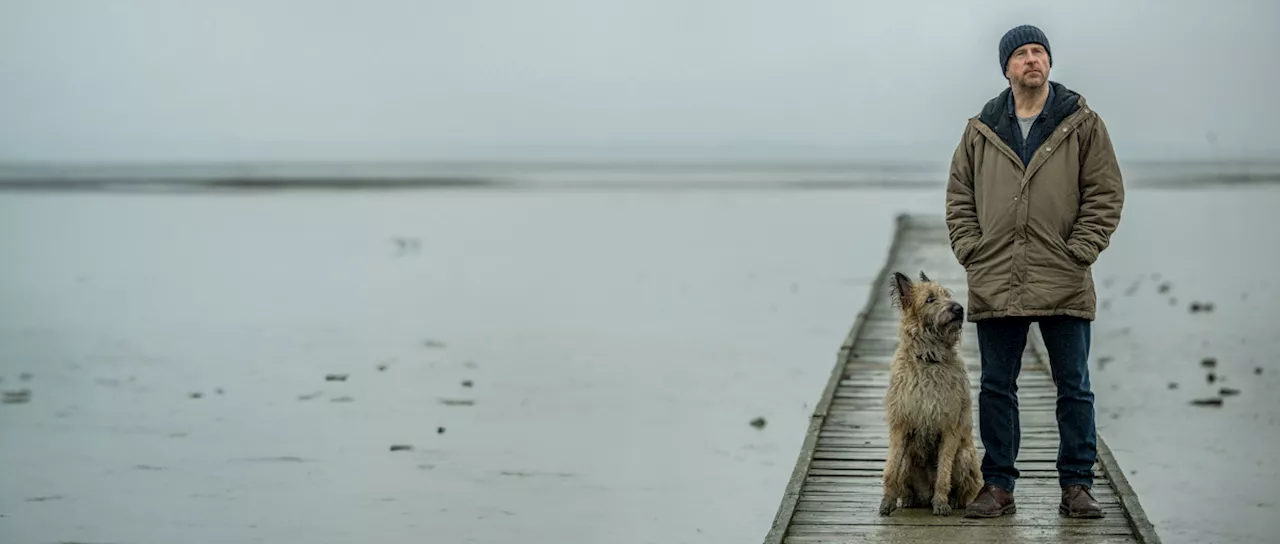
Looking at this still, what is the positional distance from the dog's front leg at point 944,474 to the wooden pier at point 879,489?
46 millimetres

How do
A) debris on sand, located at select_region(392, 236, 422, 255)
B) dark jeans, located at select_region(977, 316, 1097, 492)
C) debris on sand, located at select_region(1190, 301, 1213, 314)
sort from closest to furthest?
dark jeans, located at select_region(977, 316, 1097, 492), debris on sand, located at select_region(1190, 301, 1213, 314), debris on sand, located at select_region(392, 236, 422, 255)

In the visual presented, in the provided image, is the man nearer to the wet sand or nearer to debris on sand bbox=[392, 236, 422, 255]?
the wet sand

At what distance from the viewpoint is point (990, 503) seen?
545 cm

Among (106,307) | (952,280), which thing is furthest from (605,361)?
(106,307)

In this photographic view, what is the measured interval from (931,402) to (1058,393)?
20.7 inches

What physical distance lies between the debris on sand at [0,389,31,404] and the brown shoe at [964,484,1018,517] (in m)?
10.1

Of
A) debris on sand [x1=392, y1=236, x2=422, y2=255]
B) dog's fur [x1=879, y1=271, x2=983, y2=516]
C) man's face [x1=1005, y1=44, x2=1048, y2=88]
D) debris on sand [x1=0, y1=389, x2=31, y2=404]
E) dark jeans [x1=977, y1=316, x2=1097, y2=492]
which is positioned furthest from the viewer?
debris on sand [x1=392, y1=236, x2=422, y2=255]

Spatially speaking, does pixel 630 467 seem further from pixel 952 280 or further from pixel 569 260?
pixel 569 260

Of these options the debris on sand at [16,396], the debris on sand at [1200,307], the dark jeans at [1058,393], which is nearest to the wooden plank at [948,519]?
the dark jeans at [1058,393]

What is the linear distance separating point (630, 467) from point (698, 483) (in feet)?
2.41

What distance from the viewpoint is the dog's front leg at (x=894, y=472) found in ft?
17.8

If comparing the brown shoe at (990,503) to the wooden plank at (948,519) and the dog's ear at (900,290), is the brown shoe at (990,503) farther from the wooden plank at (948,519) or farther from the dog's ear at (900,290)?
the dog's ear at (900,290)

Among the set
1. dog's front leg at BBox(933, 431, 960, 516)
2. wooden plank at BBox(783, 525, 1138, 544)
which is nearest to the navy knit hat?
dog's front leg at BBox(933, 431, 960, 516)

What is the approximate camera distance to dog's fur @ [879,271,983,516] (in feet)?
17.3
